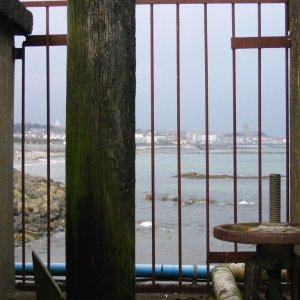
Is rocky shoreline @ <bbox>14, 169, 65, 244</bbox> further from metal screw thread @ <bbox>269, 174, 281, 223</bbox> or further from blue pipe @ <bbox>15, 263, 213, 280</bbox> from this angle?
metal screw thread @ <bbox>269, 174, 281, 223</bbox>

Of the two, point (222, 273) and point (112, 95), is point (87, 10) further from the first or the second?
point (222, 273)

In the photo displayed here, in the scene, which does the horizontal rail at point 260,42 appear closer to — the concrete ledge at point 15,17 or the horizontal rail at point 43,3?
the horizontal rail at point 43,3

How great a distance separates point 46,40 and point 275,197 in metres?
2.27

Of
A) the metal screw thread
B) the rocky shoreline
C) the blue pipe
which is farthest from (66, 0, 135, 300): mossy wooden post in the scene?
the rocky shoreline

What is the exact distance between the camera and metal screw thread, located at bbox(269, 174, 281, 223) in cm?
391

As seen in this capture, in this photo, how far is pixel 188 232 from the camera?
43.5 feet

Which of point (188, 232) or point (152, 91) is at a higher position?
point (152, 91)

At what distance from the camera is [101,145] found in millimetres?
2766

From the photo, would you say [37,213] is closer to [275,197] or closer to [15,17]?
[15,17]

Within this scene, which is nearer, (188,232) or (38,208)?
(188,232)

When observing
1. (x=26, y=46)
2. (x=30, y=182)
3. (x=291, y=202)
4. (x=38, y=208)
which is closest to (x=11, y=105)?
(x=26, y=46)

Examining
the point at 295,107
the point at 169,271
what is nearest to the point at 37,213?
the point at 169,271

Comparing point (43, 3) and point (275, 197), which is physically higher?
point (43, 3)

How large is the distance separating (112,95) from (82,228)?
596 millimetres
